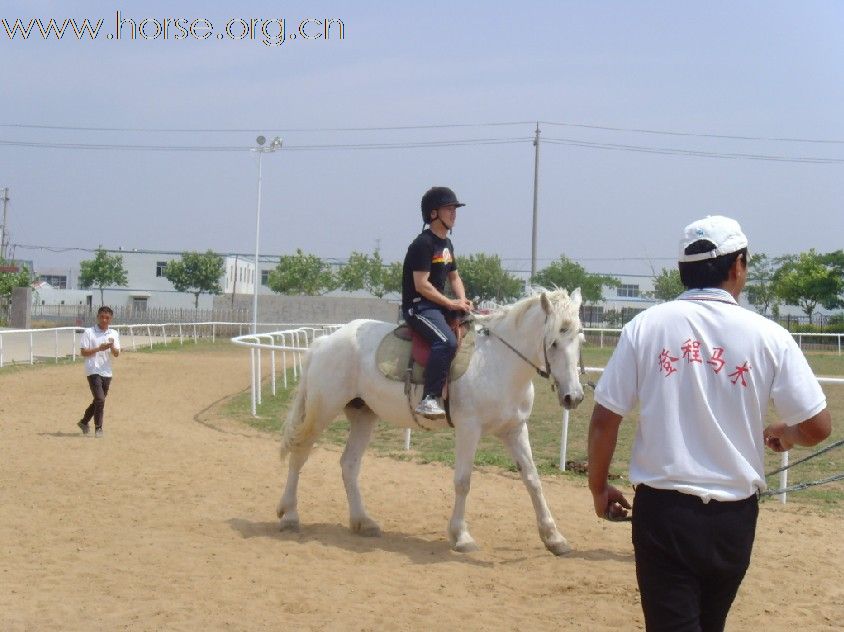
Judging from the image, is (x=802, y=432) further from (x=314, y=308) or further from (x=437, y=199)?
(x=314, y=308)

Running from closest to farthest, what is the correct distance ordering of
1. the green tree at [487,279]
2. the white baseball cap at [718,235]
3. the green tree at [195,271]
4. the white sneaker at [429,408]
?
the white baseball cap at [718,235], the white sneaker at [429,408], the green tree at [487,279], the green tree at [195,271]

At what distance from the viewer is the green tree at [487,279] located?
71.8 metres

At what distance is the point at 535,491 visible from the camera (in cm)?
759

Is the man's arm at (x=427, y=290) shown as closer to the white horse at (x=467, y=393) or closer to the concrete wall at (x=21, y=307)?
the white horse at (x=467, y=393)

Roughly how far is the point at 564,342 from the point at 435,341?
A: 1.08 m

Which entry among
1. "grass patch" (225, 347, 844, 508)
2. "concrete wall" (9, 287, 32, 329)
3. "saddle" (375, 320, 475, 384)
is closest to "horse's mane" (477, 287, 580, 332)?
"saddle" (375, 320, 475, 384)

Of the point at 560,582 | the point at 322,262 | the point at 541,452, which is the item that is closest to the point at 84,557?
the point at 560,582

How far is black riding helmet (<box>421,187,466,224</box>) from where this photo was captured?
7789mm

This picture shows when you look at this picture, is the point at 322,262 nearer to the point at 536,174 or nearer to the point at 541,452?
the point at 536,174

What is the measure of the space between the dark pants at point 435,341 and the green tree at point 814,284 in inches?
1989

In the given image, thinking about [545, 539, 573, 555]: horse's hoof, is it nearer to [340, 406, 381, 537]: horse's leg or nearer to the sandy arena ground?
the sandy arena ground

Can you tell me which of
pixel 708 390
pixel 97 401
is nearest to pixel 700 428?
pixel 708 390

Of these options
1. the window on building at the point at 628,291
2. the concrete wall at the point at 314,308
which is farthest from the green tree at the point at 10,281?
the window on building at the point at 628,291

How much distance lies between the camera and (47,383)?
789 inches
